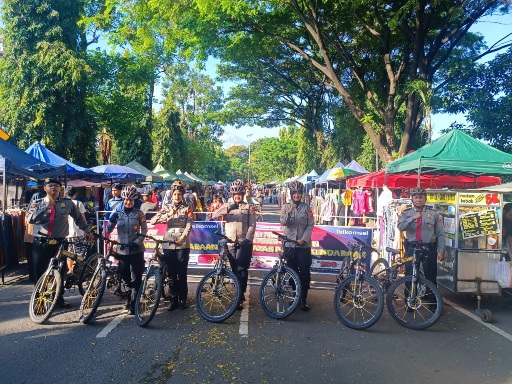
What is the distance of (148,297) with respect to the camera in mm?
5895

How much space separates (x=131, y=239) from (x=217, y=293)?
4.67 feet

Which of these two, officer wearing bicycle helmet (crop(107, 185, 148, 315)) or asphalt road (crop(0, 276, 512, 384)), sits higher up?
officer wearing bicycle helmet (crop(107, 185, 148, 315))

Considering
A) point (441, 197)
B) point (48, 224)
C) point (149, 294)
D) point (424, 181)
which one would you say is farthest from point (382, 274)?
point (424, 181)

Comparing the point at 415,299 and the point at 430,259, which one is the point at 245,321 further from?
the point at 430,259

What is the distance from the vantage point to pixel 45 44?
19.4 m

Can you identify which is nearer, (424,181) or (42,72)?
(424,181)

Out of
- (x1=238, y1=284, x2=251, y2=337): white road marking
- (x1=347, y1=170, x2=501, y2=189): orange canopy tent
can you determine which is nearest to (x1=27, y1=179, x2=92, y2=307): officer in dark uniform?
(x1=238, y1=284, x2=251, y2=337): white road marking

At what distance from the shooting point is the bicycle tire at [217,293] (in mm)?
5957

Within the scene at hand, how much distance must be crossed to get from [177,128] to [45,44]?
17971 mm

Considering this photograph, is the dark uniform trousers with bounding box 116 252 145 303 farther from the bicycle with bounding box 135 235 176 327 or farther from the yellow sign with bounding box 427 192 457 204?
the yellow sign with bounding box 427 192 457 204

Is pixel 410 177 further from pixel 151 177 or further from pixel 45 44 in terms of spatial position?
pixel 45 44

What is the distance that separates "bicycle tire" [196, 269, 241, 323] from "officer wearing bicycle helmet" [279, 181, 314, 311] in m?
1.04

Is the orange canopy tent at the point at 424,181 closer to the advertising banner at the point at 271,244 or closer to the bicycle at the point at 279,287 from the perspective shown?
the advertising banner at the point at 271,244

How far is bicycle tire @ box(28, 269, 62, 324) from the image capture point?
584 cm
